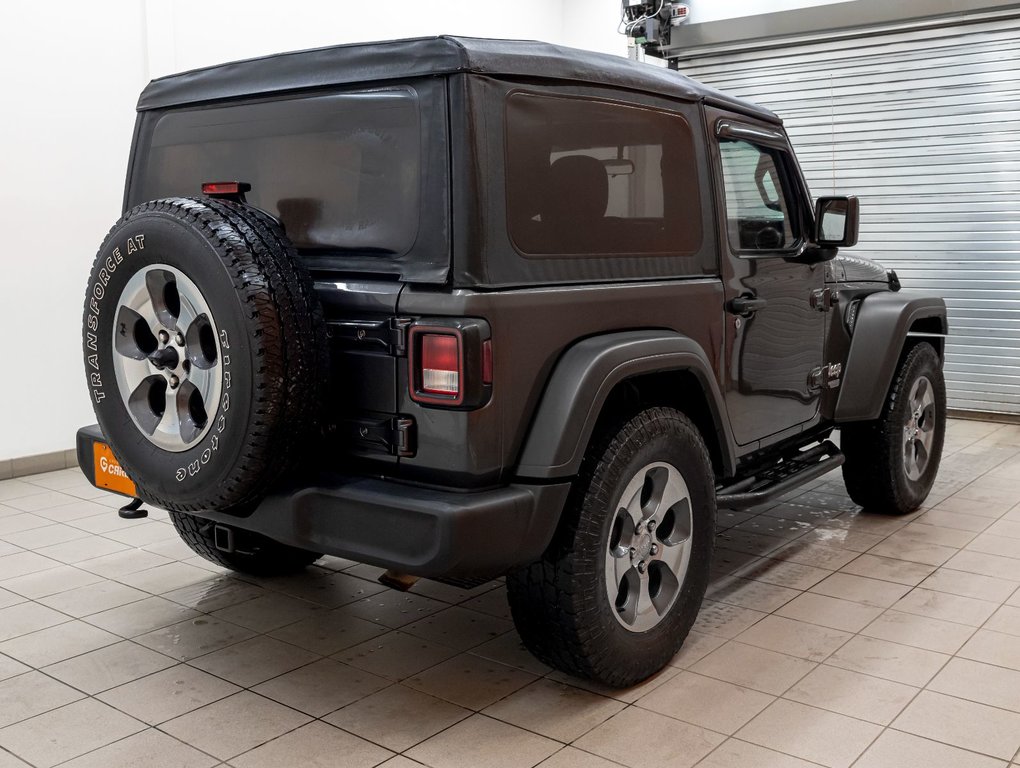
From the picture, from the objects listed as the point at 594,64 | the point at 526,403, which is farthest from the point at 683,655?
the point at 594,64

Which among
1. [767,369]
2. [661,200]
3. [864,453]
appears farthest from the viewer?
[864,453]

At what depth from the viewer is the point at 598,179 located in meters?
2.85

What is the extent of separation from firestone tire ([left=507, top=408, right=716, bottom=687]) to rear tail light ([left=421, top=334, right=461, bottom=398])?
51cm

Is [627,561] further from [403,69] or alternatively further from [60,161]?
[60,161]

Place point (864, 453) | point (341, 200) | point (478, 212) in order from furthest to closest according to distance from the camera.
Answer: point (864, 453)
point (341, 200)
point (478, 212)

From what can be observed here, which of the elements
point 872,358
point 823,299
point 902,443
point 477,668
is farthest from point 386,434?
point 902,443

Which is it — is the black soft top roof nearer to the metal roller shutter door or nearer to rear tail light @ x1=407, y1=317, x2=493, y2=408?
rear tail light @ x1=407, y1=317, x2=493, y2=408

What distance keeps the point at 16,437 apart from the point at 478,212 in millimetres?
4342

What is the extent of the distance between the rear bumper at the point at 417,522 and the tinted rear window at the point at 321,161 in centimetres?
65

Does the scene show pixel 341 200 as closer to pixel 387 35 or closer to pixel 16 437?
pixel 16 437

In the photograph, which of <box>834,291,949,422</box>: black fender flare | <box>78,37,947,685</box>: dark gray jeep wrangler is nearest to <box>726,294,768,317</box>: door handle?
<box>78,37,947,685</box>: dark gray jeep wrangler

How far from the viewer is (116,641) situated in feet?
10.9

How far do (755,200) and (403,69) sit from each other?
5.49 ft

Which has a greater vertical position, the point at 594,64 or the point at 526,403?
the point at 594,64
